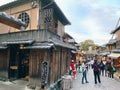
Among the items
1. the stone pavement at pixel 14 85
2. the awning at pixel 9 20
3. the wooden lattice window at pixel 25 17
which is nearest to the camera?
the awning at pixel 9 20

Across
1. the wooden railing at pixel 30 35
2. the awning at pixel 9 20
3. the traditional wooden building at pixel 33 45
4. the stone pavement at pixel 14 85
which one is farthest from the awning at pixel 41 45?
the awning at pixel 9 20

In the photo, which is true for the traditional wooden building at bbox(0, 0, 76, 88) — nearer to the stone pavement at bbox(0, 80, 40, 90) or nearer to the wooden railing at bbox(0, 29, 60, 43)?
the wooden railing at bbox(0, 29, 60, 43)

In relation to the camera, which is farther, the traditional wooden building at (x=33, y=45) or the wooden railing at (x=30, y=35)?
the wooden railing at (x=30, y=35)

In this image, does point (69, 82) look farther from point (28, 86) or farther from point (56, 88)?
point (28, 86)

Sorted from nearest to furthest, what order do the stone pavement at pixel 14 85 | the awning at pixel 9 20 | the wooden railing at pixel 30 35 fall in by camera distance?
the awning at pixel 9 20, the stone pavement at pixel 14 85, the wooden railing at pixel 30 35

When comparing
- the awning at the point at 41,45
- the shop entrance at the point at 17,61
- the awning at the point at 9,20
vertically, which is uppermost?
the awning at the point at 9,20

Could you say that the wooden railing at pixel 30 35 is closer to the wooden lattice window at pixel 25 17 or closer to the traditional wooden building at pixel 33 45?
the traditional wooden building at pixel 33 45

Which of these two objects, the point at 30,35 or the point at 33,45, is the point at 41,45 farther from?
the point at 30,35

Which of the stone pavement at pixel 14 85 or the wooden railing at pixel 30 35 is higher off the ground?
the wooden railing at pixel 30 35

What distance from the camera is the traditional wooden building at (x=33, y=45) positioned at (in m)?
12.3

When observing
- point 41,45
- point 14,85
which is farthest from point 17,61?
point 41,45

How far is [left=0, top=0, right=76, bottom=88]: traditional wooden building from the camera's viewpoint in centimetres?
1227

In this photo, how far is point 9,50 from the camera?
577 inches

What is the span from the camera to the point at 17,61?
49.4 feet
